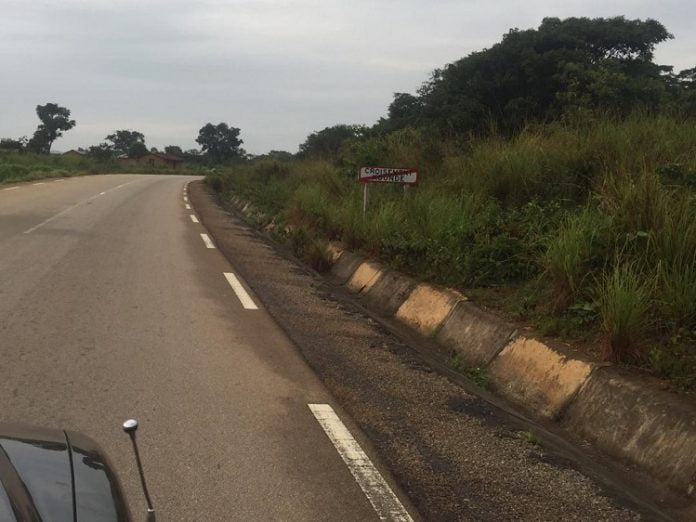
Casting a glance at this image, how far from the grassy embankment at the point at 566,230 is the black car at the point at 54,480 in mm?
3812

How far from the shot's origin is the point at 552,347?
5469 millimetres

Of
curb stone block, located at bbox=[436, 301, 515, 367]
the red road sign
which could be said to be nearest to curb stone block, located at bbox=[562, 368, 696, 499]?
curb stone block, located at bbox=[436, 301, 515, 367]

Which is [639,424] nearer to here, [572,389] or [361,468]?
[572,389]

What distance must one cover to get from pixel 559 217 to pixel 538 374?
286cm

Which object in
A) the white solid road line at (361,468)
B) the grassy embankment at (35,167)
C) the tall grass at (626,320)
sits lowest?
the white solid road line at (361,468)

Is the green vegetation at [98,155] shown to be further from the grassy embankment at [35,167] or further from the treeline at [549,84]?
the treeline at [549,84]

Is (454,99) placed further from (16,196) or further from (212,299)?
(16,196)

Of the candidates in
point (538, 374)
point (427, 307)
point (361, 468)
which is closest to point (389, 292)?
point (427, 307)

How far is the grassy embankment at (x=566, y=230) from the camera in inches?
202

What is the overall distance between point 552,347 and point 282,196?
15.7 meters

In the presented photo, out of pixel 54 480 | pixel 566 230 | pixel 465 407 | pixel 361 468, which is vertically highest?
pixel 566 230

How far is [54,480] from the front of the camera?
2.08 metres

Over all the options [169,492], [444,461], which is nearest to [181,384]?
[169,492]

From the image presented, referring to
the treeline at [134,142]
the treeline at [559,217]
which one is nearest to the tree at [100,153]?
the treeline at [134,142]
